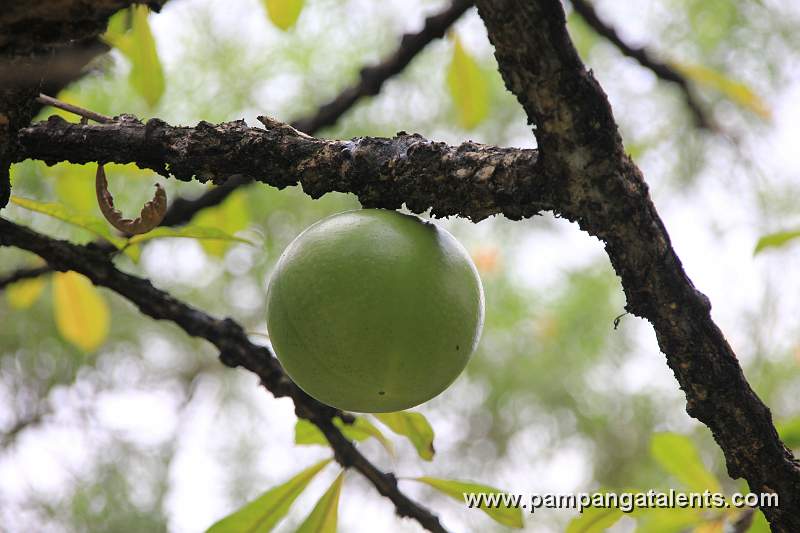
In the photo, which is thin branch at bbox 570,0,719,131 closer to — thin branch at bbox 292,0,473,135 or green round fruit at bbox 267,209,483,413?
thin branch at bbox 292,0,473,135

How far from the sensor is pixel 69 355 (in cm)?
236

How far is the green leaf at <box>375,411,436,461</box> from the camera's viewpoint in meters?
0.94

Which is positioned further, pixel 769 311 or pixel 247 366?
pixel 769 311

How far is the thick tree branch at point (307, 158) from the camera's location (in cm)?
62

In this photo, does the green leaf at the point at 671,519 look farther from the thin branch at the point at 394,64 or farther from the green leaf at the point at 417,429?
the thin branch at the point at 394,64

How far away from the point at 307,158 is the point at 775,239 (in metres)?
0.67

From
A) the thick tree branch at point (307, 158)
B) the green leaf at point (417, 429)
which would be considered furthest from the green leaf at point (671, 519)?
the thick tree branch at point (307, 158)

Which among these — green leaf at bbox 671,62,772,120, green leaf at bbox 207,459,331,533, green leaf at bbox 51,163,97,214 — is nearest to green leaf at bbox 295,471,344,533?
green leaf at bbox 207,459,331,533

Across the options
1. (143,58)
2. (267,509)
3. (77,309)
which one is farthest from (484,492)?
(77,309)

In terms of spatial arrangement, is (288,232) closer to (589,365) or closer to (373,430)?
(589,365)

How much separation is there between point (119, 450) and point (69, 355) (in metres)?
0.33

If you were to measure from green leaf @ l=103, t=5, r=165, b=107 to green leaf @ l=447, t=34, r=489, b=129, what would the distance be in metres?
0.57

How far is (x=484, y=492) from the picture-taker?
925 mm

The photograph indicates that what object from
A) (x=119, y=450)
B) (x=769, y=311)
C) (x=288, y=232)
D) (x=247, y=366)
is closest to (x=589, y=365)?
(x=769, y=311)
